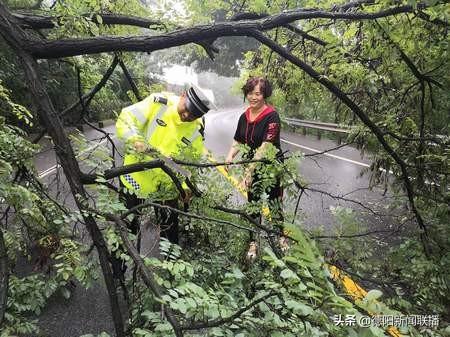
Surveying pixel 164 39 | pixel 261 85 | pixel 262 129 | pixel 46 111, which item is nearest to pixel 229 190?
pixel 262 129

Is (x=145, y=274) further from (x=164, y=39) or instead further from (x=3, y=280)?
(x=164, y=39)

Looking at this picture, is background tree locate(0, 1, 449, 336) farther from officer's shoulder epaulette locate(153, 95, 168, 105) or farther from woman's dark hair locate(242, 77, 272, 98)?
woman's dark hair locate(242, 77, 272, 98)

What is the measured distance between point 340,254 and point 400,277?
857 millimetres

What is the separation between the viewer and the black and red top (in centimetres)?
420

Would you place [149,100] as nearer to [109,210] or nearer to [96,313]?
[109,210]

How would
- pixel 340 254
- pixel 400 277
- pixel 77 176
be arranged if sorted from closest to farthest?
pixel 77 176 < pixel 340 254 < pixel 400 277

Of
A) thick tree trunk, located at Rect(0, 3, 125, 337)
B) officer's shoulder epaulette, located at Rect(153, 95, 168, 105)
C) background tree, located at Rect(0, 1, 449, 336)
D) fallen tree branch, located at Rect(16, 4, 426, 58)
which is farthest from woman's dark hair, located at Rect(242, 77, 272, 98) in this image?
thick tree trunk, located at Rect(0, 3, 125, 337)

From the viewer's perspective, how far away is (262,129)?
4.28 m

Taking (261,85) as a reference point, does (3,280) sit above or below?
below

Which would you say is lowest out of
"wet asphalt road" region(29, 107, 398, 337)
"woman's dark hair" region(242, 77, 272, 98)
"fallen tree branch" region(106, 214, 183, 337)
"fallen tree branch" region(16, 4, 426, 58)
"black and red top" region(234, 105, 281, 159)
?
"wet asphalt road" region(29, 107, 398, 337)

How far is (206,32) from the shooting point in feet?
8.61

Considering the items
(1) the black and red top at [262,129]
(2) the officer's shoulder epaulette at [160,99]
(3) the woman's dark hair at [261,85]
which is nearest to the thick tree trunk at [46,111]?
(2) the officer's shoulder epaulette at [160,99]

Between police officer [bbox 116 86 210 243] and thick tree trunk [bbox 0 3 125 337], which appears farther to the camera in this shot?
police officer [bbox 116 86 210 243]

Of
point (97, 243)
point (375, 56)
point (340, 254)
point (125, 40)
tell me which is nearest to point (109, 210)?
point (97, 243)
